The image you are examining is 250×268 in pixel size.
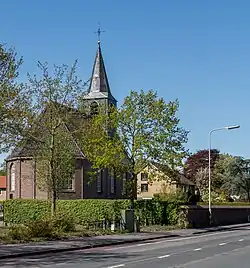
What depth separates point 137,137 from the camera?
39.5m

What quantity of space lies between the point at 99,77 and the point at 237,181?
106ft

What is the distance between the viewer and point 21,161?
65.6m

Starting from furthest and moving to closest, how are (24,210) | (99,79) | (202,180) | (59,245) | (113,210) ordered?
(202,180) → (99,79) → (24,210) → (113,210) → (59,245)

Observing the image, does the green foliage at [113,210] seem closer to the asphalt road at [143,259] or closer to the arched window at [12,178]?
the asphalt road at [143,259]

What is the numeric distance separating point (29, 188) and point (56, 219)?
105ft

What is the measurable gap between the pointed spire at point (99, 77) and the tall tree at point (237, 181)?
A: 30461 mm

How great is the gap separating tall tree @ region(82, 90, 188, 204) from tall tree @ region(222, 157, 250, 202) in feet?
190

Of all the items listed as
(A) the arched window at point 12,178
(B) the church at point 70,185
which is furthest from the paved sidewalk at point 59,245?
(A) the arched window at point 12,178

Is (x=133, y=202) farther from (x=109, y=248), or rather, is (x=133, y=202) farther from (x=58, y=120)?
(x=109, y=248)

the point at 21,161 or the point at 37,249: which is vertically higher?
the point at 21,161

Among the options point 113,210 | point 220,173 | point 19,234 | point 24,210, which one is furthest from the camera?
point 220,173

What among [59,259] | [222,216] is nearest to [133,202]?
[222,216]

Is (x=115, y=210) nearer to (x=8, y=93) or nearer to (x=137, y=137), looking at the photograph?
(x=137, y=137)

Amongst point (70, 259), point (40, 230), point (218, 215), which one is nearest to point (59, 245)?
point (40, 230)
